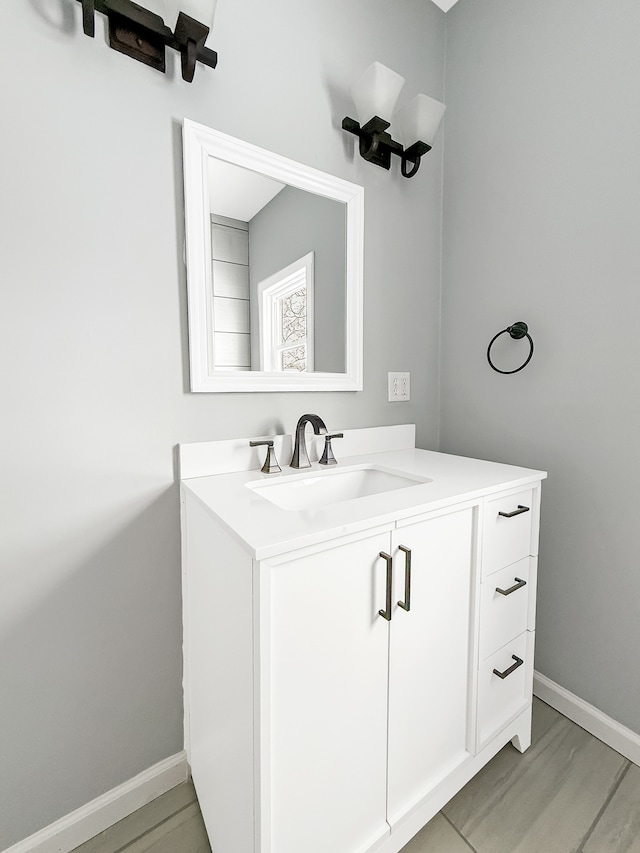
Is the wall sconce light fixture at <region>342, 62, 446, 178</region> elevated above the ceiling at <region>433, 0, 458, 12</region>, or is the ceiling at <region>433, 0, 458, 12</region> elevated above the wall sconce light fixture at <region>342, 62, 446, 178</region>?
the ceiling at <region>433, 0, 458, 12</region>

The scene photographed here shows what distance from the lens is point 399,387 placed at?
1.63 meters

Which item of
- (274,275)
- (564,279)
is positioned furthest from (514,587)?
(274,275)

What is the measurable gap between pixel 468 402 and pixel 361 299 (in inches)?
Answer: 24.5

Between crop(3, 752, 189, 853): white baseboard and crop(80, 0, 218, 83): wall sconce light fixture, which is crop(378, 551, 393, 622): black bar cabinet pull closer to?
crop(3, 752, 189, 853): white baseboard

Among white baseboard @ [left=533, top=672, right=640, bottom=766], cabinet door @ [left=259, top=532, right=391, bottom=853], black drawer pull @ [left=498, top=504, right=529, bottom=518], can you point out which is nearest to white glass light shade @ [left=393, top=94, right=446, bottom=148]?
black drawer pull @ [left=498, top=504, right=529, bottom=518]

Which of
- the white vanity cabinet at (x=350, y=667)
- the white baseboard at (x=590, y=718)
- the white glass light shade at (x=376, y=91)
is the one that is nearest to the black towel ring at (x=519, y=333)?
the white vanity cabinet at (x=350, y=667)

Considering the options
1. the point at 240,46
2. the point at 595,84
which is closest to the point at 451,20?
the point at 595,84

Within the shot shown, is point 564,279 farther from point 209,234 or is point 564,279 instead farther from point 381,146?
point 209,234

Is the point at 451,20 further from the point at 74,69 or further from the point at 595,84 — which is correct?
the point at 74,69

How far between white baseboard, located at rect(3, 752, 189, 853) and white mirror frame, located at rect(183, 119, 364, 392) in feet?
3.52

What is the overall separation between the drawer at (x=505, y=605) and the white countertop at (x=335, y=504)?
262 mm

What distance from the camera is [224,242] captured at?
3.81 feet

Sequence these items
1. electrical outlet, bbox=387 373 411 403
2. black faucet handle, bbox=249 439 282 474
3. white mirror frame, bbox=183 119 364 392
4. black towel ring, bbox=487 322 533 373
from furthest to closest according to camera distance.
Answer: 1. electrical outlet, bbox=387 373 411 403
2. black towel ring, bbox=487 322 533 373
3. black faucet handle, bbox=249 439 282 474
4. white mirror frame, bbox=183 119 364 392

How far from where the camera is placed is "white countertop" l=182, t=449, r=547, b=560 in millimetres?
733
